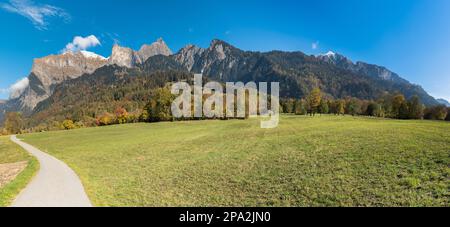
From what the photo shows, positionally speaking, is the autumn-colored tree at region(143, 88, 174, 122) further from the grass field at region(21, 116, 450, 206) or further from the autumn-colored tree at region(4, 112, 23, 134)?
the grass field at region(21, 116, 450, 206)

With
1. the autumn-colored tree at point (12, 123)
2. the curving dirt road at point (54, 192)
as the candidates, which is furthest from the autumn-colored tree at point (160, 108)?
the curving dirt road at point (54, 192)

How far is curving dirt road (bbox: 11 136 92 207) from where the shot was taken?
15484 mm

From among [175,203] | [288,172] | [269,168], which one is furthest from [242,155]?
[175,203]

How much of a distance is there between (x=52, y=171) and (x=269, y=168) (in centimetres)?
2371

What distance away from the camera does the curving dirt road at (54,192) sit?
50.8 ft

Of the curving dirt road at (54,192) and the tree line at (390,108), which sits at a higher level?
the tree line at (390,108)

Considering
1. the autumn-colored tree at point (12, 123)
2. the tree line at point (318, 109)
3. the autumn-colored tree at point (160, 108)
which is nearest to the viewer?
the tree line at point (318, 109)

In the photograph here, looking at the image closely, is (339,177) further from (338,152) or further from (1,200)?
(1,200)

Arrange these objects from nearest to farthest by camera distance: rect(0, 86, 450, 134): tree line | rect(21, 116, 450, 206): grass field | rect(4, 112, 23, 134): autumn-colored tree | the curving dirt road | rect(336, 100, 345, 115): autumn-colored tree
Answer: rect(21, 116, 450, 206): grass field
the curving dirt road
rect(0, 86, 450, 134): tree line
rect(4, 112, 23, 134): autumn-colored tree
rect(336, 100, 345, 115): autumn-colored tree

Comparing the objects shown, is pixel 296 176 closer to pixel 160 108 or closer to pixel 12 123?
pixel 160 108

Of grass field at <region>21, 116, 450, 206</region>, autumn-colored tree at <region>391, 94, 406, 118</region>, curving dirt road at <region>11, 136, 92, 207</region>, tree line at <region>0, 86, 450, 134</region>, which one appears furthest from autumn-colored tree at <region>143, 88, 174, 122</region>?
autumn-colored tree at <region>391, 94, 406, 118</region>

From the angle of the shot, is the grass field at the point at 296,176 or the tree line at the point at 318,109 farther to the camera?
the tree line at the point at 318,109

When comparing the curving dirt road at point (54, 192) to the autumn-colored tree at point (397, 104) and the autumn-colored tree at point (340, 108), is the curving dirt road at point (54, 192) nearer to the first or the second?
the autumn-colored tree at point (397, 104)

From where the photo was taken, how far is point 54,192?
17891 mm
